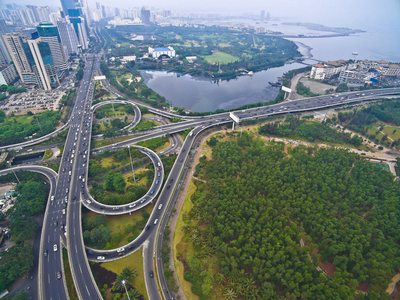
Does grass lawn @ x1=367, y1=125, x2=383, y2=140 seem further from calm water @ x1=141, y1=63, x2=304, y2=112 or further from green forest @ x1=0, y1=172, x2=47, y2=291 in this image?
green forest @ x1=0, y1=172, x2=47, y2=291

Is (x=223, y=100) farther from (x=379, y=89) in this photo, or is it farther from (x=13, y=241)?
(x=13, y=241)

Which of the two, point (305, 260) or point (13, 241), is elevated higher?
point (305, 260)

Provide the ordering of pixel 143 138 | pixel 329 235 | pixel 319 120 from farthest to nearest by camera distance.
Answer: pixel 319 120 → pixel 143 138 → pixel 329 235

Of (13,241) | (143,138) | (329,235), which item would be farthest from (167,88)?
(329,235)

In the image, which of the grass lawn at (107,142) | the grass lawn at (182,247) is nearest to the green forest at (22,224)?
the grass lawn at (107,142)

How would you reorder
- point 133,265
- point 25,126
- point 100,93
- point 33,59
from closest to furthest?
point 133,265 < point 25,126 < point 100,93 < point 33,59

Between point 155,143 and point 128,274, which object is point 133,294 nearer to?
point 128,274

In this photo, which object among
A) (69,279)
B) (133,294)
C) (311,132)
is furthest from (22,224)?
(311,132)
